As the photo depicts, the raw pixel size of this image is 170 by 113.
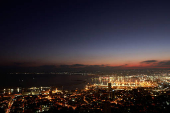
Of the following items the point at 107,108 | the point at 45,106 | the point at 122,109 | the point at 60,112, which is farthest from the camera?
the point at 45,106

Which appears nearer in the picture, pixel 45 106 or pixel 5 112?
pixel 5 112

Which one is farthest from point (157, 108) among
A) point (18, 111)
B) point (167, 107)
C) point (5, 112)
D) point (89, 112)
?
point (5, 112)

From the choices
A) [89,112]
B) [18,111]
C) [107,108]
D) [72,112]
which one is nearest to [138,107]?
[107,108]

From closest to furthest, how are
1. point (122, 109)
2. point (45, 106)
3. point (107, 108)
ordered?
point (107, 108)
point (122, 109)
point (45, 106)

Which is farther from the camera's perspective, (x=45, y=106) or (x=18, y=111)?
(x=45, y=106)

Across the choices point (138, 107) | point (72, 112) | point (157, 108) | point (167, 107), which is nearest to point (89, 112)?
point (72, 112)

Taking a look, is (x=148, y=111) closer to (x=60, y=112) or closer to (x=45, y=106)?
(x=60, y=112)

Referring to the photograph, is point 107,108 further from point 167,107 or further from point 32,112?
point 32,112

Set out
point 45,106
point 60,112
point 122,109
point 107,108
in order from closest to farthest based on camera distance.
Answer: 1. point 107,108
2. point 60,112
3. point 122,109
4. point 45,106

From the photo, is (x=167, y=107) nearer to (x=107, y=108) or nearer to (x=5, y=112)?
(x=107, y=108)
